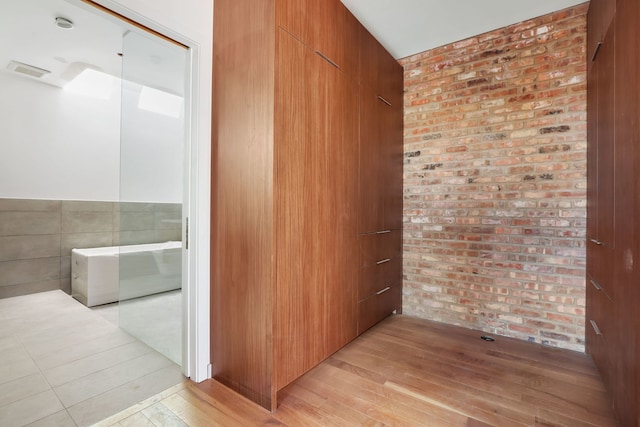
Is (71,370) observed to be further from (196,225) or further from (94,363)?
(196,225)

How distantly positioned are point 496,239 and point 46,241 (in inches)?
217

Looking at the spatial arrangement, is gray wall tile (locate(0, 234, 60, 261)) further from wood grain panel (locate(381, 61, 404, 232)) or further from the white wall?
wood grain panel (locate(381, 61, 404, 232))

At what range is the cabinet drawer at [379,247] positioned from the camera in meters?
2.55

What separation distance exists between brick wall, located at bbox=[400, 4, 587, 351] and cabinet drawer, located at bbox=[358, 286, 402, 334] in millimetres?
171

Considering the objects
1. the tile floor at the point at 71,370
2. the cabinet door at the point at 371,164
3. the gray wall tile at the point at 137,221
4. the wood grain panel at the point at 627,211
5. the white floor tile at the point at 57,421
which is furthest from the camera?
the gray wall tile at the point at 137,221

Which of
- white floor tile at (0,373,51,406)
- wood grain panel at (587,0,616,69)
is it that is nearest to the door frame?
white floor tile at (0,373,51,406)

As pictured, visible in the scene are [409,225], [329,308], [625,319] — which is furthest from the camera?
[409,225]

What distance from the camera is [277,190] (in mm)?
1663

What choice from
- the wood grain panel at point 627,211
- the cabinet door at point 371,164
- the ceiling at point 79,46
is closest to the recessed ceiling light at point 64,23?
the ceiling at point 79,46

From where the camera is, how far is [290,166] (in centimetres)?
176

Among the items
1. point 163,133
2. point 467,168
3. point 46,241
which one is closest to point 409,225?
point 467,168

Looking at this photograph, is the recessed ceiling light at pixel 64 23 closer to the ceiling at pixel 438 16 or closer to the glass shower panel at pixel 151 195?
the glass shower panel at pixel 151 195

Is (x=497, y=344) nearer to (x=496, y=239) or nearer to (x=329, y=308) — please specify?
(x=496, y=239)

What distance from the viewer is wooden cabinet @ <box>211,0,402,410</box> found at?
1665 millimetres
